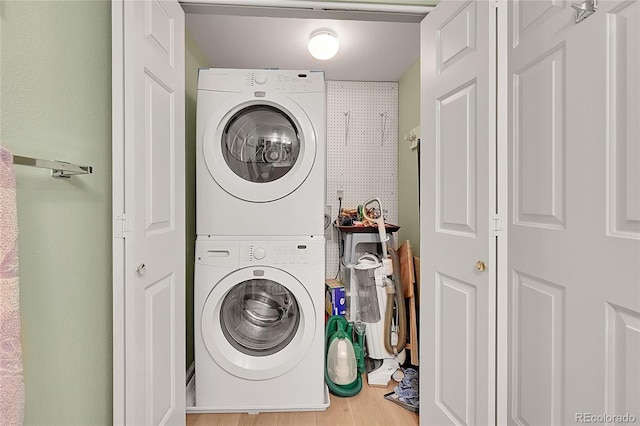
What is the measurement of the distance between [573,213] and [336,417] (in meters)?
1.53

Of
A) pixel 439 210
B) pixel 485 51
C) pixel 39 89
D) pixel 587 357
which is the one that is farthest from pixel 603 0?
pixel 39 89

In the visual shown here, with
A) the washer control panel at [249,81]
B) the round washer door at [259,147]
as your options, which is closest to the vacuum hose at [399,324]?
the round washer door at [259,147]

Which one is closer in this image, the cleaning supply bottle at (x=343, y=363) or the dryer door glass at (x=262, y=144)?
the dryer door glass at (x=262, y=144)

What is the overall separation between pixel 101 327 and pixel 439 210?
1.41m

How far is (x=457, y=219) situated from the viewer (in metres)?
1.40

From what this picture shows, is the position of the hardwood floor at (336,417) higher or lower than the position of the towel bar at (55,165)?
lower

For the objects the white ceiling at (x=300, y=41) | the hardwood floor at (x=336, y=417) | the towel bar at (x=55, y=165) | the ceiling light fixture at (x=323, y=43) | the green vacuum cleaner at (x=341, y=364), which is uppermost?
the white ceiling at (x=300, y=41)

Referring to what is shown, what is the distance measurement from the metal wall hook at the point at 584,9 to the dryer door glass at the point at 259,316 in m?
1.67

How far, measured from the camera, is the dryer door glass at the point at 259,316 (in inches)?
74.5

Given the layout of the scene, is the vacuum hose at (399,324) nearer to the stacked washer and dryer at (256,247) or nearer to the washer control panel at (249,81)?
the stacked washer and dryer at (256,247)

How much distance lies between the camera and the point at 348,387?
204 centimetres

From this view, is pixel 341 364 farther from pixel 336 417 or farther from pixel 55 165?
pixel 55 165

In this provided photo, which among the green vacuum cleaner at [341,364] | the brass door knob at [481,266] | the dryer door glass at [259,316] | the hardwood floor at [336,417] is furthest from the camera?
the green vacuum cleaner at [341,364]

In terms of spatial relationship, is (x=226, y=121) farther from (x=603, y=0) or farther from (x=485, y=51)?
(x=603, y=0)
